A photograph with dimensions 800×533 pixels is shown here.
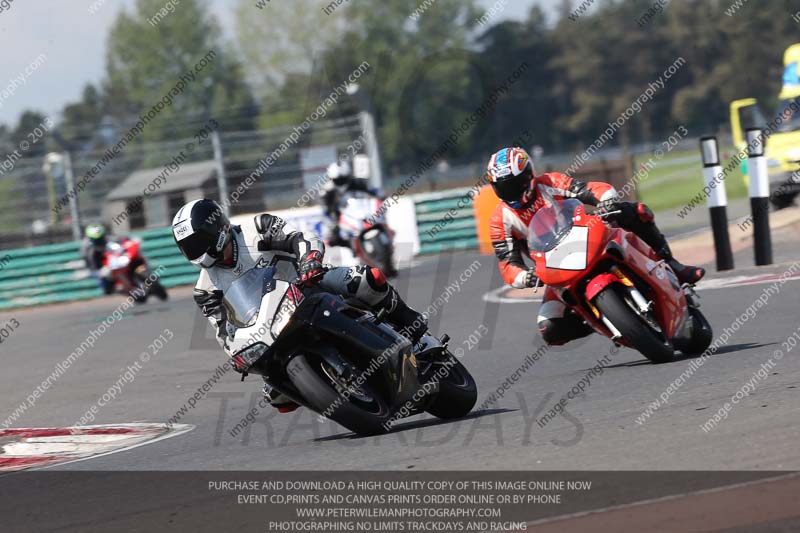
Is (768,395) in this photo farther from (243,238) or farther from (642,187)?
(642,187)

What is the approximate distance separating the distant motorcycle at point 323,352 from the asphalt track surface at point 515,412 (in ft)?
0.72

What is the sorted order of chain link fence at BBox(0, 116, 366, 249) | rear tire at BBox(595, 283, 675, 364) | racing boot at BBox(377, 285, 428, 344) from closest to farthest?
1. racing boot at BBox(377, 285, 428, 344)
2. rear tire at BBox(595, 283, 675, 364)
3. chain link fence at BBox(0, 116, 366, 249)

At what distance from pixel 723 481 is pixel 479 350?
20.8 ft

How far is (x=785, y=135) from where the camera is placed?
75.2 feet

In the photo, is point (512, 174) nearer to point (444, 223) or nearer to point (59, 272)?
point (444, 223)

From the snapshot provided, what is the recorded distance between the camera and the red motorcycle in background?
27.1 ft

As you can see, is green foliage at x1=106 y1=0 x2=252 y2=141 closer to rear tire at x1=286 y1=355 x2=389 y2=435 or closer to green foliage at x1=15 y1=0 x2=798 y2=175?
green foliage at x1=15 y1=0 x2=798 y2=175

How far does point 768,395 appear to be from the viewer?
692cm

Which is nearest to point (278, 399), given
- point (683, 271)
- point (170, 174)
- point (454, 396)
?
point (454, 396)

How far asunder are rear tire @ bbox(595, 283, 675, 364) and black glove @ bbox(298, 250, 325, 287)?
2040mm

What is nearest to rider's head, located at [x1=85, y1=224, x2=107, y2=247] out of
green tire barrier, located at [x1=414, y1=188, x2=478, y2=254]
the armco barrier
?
the armco barrier

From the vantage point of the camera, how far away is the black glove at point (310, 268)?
711cm

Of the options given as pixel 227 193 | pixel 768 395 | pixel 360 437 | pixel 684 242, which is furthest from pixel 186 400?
pixel 227 193

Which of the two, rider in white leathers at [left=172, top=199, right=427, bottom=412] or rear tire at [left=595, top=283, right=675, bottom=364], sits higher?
rider in white leathers at [left=172, top=199, right=427, bottom=412]
